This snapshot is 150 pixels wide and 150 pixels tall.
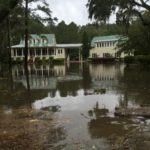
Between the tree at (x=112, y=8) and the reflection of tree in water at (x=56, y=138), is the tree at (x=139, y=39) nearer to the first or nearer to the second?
the tree at (x=112, y=8)

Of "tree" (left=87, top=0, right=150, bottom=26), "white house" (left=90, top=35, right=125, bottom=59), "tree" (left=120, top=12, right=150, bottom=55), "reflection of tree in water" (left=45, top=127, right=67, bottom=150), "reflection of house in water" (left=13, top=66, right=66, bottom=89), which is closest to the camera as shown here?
"reflection of tree in water" (left=45, top=127, right=67, bottom=150)

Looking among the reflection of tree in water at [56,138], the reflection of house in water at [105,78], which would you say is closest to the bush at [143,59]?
the reflection of house in water at [105,78]

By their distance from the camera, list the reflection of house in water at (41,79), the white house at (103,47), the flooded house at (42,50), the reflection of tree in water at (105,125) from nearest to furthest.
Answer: the reflection of tree in water at (105,125) < the reflection of house in water at (41,79) < the flooded house at (42,50) < the white house at (103,47)

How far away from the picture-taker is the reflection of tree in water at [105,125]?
1070 centimetres

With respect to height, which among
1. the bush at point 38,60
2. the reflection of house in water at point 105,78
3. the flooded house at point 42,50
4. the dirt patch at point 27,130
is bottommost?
the dirt patch at point 27,130

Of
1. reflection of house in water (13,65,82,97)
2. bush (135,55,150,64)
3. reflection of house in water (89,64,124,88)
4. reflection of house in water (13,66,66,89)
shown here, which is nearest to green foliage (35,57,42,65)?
bush (135,55,150,64)

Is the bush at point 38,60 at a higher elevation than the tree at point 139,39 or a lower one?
A: lower

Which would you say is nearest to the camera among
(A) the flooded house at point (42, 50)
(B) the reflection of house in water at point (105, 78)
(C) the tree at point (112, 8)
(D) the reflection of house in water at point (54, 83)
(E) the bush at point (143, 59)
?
(C) the tree at point (112, 8)

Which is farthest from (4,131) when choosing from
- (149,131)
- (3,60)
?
(3,60)

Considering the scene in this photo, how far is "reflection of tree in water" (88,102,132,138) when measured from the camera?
35.1 ft

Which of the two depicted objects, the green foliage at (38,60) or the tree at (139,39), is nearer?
the tree at (139,39)

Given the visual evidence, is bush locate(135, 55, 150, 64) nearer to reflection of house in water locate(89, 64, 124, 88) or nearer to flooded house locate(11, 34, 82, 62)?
reflection of house in water locate(89, 64, 124, 88)

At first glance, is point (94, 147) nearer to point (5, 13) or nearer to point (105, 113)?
point (5, 13)

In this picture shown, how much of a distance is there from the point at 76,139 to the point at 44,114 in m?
4.18
